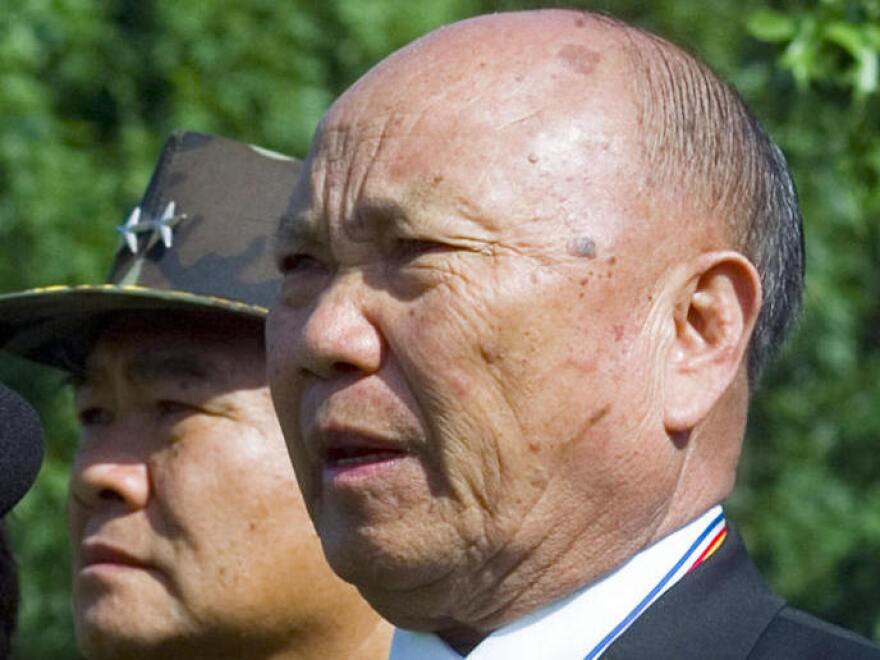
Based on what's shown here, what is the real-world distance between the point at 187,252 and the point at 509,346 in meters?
1.61

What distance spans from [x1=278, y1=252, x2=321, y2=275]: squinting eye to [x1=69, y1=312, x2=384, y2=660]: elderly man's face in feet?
3.73

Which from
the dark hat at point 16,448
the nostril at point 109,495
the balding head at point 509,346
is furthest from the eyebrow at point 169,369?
the balding head at point 509,346

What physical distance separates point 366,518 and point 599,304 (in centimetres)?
41

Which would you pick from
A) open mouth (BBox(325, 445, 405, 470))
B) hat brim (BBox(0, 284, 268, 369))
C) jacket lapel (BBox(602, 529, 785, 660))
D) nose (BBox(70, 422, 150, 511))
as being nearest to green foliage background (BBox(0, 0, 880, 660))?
hat brim (BBox(0, 284, 268, 369))

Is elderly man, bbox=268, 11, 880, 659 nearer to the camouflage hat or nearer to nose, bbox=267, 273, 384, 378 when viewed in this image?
nose, bbox=267, 273, 384, 378

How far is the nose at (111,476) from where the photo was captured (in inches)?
168

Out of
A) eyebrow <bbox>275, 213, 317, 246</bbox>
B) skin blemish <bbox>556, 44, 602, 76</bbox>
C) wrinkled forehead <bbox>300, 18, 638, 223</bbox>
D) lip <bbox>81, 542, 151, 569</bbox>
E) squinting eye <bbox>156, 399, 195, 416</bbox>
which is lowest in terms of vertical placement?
lip <bbox>81, 542, 151, 569</bbox>

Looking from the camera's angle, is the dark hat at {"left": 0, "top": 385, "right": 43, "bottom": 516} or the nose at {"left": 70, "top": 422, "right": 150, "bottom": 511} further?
the nose at {"left": 70, "top": 422, "right": 150, "bottom": 511}

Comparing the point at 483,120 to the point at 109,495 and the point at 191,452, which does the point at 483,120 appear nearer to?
the point at 191,452

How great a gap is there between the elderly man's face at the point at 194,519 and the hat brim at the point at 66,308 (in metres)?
0.09

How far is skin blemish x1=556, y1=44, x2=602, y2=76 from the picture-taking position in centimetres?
306

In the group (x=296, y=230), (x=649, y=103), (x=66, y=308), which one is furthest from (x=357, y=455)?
(x=66, y=308)

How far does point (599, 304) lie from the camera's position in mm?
2945

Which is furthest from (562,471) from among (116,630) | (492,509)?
(116,630)
